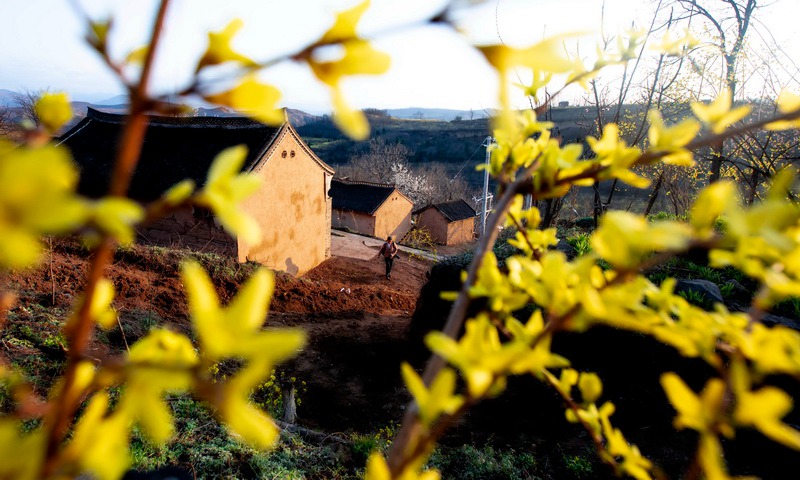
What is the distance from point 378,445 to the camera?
13.4 ft

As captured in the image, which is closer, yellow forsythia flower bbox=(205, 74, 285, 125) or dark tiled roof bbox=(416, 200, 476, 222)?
yellow forsythia flower bbox=(205, 74, 285, 125)

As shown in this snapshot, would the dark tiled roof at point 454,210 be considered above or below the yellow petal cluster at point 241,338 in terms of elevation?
below

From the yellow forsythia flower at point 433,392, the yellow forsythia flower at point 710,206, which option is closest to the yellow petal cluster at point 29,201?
the yellow forsythia flower at point 433,392

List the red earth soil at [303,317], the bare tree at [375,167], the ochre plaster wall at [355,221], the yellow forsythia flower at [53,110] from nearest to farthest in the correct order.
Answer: the yellow forsythia flower at [53,110] → the red earth soil at [303,317] → the ochre plaster wall at [355,221] → the bare tree at [375,167]

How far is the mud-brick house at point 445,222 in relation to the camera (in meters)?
26.2

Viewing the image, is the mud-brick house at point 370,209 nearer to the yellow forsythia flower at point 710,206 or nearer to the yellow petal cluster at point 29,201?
the yellow forsythia flower at point 710,206

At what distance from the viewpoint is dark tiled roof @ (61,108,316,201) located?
39.1 ft

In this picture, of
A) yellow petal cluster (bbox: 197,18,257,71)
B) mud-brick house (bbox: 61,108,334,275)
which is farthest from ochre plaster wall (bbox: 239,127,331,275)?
yellow petal cluster (bbox: 197,18,257,71)

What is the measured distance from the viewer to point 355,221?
942 inches

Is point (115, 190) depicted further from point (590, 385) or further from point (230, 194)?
point (590, 385)

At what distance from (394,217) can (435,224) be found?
266 centimetres

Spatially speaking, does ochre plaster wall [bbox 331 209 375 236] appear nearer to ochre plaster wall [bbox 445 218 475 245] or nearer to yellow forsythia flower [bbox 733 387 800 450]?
ochre plaster wall [bbox 445 218 475 245]

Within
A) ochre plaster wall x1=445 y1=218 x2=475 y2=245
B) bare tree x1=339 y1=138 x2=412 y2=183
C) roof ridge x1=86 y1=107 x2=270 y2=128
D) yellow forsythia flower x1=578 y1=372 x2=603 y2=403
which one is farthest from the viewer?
bare tree x1=339 y1=138 x2=412 y2=183

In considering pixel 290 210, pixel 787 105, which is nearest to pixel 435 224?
pixel 290 210
